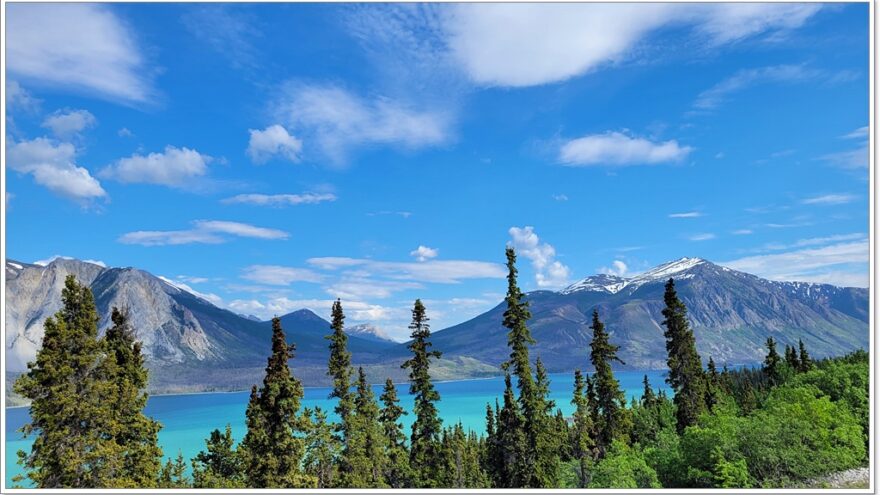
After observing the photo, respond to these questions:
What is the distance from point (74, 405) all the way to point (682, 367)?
43510 mm

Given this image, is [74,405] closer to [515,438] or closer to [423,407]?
[423,407]

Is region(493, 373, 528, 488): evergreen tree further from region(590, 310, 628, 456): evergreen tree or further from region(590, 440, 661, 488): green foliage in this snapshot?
region(590, 310, 628, 456): evergreen tree

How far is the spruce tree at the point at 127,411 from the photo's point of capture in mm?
28766

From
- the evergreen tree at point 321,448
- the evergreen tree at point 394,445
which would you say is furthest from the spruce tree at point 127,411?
the evergreen tree at point 394,445

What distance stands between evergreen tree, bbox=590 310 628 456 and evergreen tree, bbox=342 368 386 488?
19.1 m

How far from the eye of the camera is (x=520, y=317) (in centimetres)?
4031

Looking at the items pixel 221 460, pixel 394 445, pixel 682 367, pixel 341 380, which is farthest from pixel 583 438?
pixel 221 460

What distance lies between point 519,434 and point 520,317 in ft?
26.7

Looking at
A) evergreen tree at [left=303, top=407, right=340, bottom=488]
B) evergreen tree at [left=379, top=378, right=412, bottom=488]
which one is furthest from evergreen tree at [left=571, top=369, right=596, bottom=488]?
evergreen tree at [left=303, top=407, right=340, bottom=488]

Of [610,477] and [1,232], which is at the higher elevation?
[1,232]

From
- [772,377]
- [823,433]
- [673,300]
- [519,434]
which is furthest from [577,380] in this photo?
[772,377]

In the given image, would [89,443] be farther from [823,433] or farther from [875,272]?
[823,433]

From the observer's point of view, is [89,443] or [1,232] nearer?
[1,232]

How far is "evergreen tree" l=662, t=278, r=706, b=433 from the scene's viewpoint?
50.1 m
